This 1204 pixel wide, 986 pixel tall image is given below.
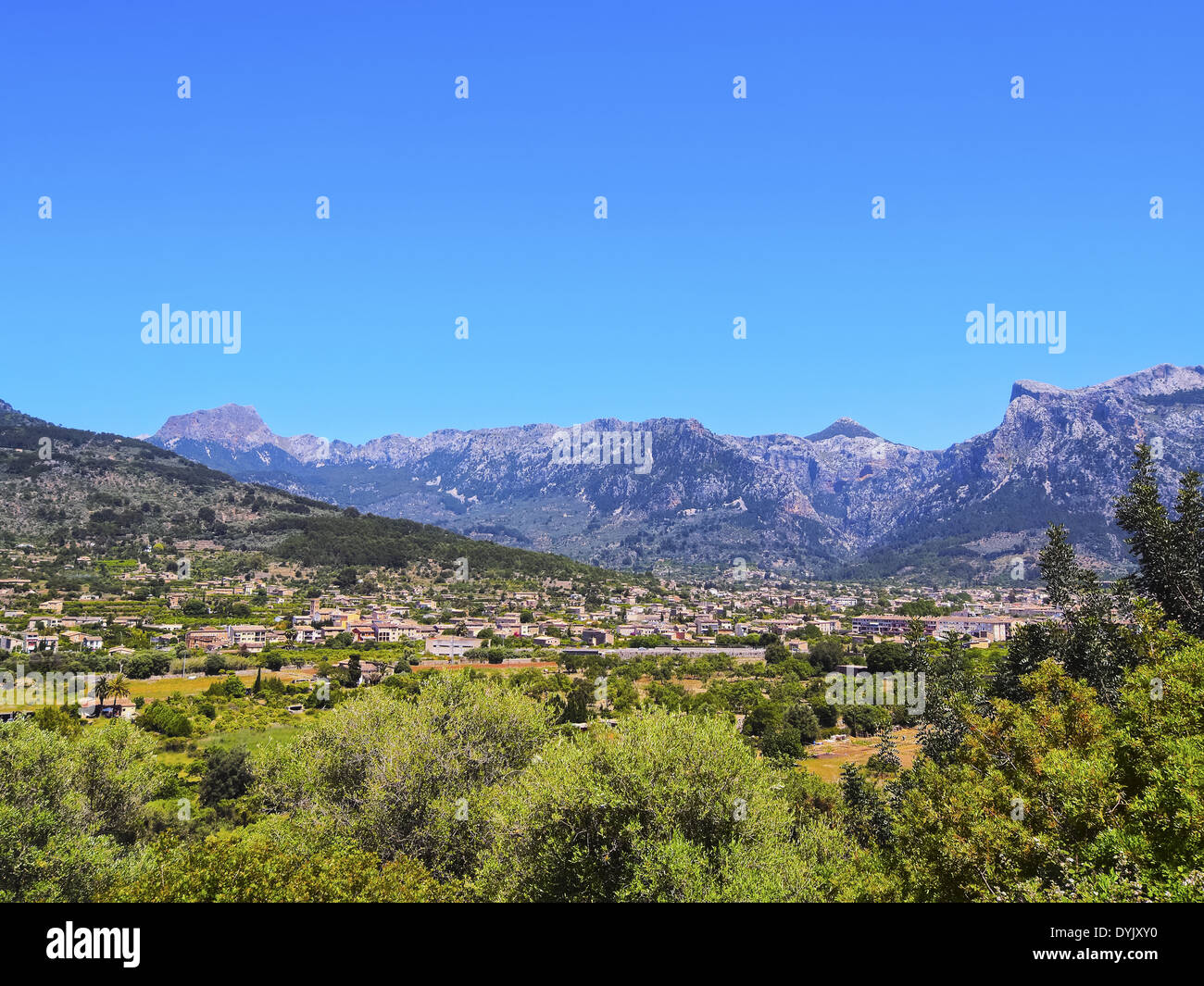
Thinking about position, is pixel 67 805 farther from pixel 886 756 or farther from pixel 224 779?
pixel 886 756

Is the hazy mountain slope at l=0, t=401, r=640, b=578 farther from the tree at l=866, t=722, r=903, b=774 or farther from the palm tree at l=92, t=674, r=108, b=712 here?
the tree at l=866, t=722, r=903, b=774

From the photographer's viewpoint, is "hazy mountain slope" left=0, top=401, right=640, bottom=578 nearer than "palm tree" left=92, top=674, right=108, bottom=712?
No

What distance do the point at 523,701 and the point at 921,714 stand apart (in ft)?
76.6

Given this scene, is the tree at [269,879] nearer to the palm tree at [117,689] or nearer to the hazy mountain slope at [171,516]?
the palm tree at [117,689]

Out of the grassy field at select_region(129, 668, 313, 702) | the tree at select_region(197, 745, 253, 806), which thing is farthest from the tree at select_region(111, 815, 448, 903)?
the grassy field at select_region(129, 668, 313, 702)

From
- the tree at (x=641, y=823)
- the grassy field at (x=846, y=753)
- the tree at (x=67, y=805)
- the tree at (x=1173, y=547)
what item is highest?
the tree at (x=1173, y=547)

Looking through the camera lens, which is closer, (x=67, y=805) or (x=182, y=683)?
(x=67, y=805)

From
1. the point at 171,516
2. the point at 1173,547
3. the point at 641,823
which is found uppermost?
the point at 171,516

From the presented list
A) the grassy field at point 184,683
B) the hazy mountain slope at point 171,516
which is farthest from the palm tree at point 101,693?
the hazy mountain slope at point 171,516

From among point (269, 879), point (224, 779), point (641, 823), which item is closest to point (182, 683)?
point (224, 779)

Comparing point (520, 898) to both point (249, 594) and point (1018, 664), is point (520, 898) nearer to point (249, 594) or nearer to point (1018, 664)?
point (1018, 664)

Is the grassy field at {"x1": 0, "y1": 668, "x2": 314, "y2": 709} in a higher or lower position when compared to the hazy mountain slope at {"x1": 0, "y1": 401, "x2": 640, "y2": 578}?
lower

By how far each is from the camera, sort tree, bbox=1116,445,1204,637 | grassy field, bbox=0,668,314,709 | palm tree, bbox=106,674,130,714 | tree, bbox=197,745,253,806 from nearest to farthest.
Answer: tree, bbox=1116,445,1204,637, tree, bbox=197,745,253,806, palm tree, bbox=106,674,130,714, grassy field, bbox=0,668,314,709

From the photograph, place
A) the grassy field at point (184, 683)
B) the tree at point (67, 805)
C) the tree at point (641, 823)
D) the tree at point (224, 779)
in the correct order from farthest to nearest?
the grassy field at point (184, 683), the tree at point (224, 779), the tree at point (67, 805), the tree at point (641, 823)
